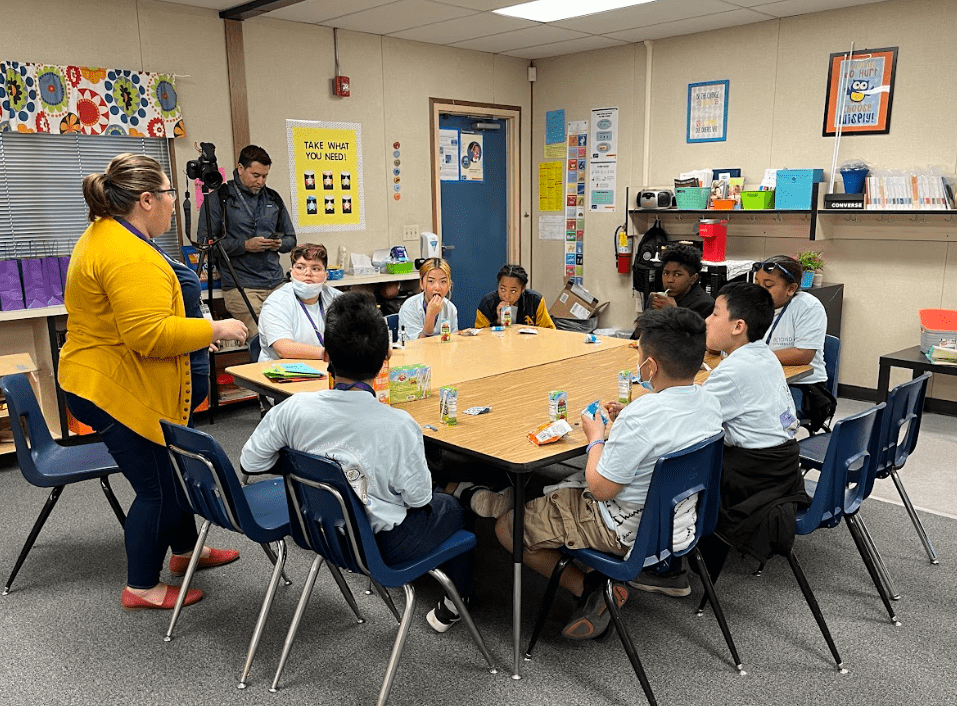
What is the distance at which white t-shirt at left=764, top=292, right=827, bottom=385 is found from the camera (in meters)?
3.56

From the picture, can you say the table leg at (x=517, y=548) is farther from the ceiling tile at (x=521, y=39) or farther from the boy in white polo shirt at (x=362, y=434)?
the ceiling tile at (x=521, y=39)

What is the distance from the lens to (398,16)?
5328mm

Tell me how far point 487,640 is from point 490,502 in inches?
17.4

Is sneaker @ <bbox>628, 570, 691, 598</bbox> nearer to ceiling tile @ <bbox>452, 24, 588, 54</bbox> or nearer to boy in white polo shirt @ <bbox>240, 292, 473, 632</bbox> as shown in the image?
boy in white polo shirt @ <bbox>240, 292, 473, 632</bbox>

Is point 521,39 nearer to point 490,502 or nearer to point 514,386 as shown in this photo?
point 514,386

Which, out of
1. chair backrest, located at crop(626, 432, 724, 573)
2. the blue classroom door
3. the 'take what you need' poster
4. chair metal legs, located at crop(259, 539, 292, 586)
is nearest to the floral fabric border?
the 'take what you need' poster

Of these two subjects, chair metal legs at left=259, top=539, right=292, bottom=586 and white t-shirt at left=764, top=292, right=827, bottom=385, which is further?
white t-shirt at left=764, top=292, right=827, bottom=385

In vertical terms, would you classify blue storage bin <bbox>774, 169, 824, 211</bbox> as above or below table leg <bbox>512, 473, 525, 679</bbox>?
above

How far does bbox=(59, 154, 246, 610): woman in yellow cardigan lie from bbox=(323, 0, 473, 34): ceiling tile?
10.1ft

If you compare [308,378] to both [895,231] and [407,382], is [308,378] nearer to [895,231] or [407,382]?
[407,382]

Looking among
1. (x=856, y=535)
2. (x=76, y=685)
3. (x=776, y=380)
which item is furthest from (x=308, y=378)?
(x=856, y=535)

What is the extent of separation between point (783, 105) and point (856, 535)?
384 centimetres

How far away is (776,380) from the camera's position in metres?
2.54

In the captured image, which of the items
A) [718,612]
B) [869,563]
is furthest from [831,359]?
[718,612]
